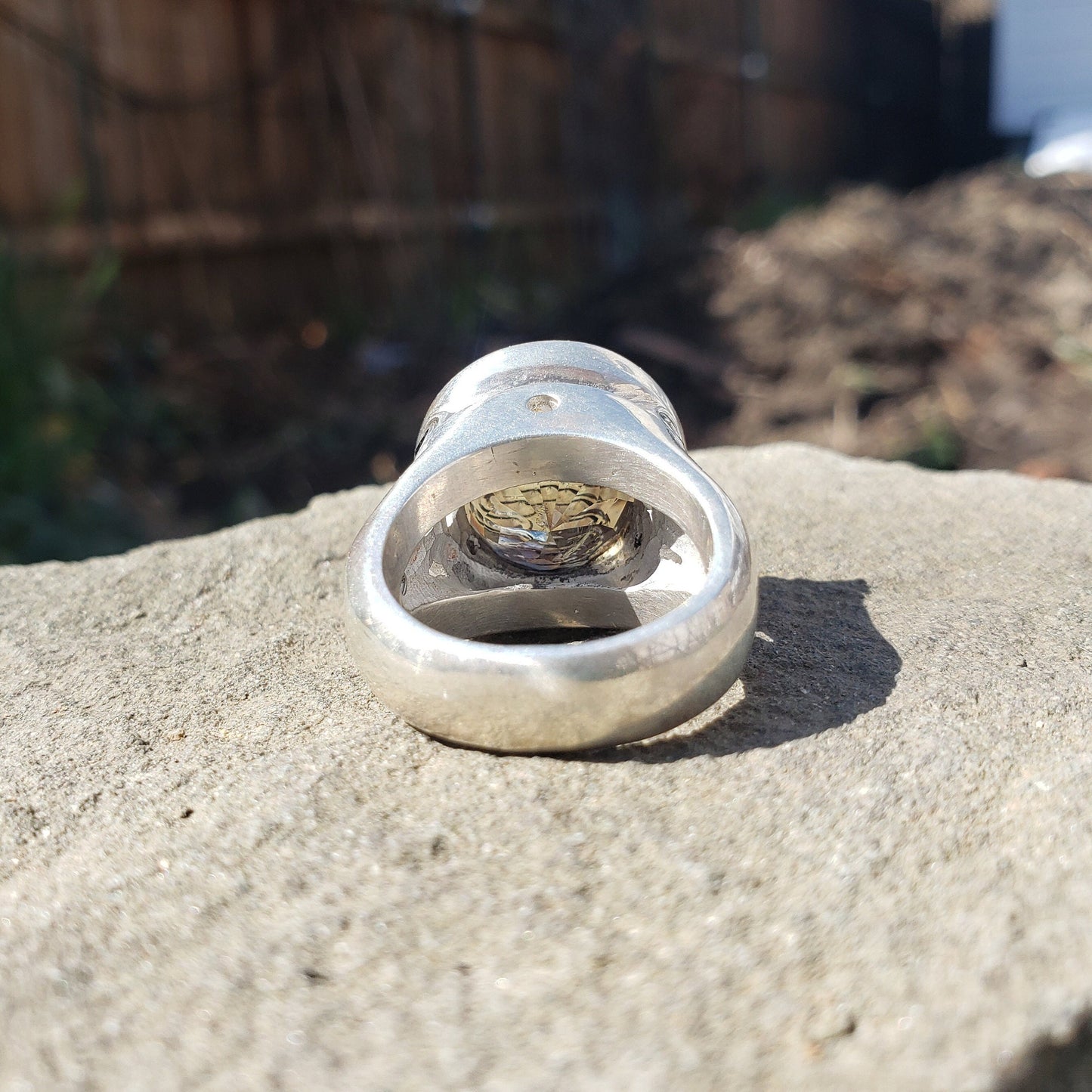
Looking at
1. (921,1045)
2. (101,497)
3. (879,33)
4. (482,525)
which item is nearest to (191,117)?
(101,497)

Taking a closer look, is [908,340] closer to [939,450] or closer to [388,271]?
[939,450]

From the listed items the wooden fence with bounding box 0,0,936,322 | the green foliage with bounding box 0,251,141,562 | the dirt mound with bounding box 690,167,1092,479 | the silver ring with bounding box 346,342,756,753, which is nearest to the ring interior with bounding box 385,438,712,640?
the silver ring with bounding box 346,342,756,753

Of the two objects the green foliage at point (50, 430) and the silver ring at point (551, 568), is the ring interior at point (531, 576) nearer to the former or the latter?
the silver ring at point (551, 568)

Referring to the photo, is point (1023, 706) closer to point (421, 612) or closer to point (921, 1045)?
point (921, 1045)

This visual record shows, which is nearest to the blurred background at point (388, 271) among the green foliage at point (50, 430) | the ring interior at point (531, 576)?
the green foliage at point (50, 430)

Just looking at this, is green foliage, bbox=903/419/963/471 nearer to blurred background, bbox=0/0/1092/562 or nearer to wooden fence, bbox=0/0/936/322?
blurred background, bbox=0/0/1092/562
